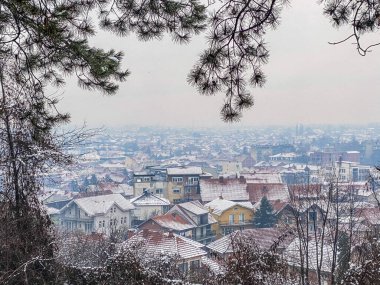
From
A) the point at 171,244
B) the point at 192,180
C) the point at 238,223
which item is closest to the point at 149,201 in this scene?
the point at 192,180

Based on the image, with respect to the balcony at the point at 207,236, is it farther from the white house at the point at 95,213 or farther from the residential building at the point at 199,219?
the white house at the point at 95,213

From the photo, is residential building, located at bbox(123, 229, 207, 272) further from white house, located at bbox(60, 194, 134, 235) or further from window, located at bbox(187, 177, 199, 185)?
window, located at bbox(187, 177, 199, 185)

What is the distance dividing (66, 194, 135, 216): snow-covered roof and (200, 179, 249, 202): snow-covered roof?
6019 mm

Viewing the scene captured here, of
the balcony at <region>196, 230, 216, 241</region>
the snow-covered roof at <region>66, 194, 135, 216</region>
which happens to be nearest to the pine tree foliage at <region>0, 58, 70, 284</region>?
the balcony at <region>196, 230, 216, 241</region>

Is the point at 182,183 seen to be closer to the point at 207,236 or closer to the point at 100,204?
the point at 100,204

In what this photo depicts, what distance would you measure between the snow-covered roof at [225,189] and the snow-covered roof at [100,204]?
602 cm

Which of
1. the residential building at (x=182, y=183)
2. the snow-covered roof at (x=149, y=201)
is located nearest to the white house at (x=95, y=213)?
the snow-covered roof at (x=149, y=201)

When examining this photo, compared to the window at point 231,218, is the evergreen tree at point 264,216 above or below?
above

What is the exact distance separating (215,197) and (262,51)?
109ft

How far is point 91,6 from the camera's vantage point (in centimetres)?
432

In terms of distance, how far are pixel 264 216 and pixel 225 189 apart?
29.4 ft

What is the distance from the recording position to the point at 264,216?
92.8 feet

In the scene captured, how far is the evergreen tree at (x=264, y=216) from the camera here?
2816cm

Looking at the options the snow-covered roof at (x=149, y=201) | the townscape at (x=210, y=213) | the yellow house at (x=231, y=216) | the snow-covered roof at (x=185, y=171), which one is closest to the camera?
the townscape at (x=210, y=213)
